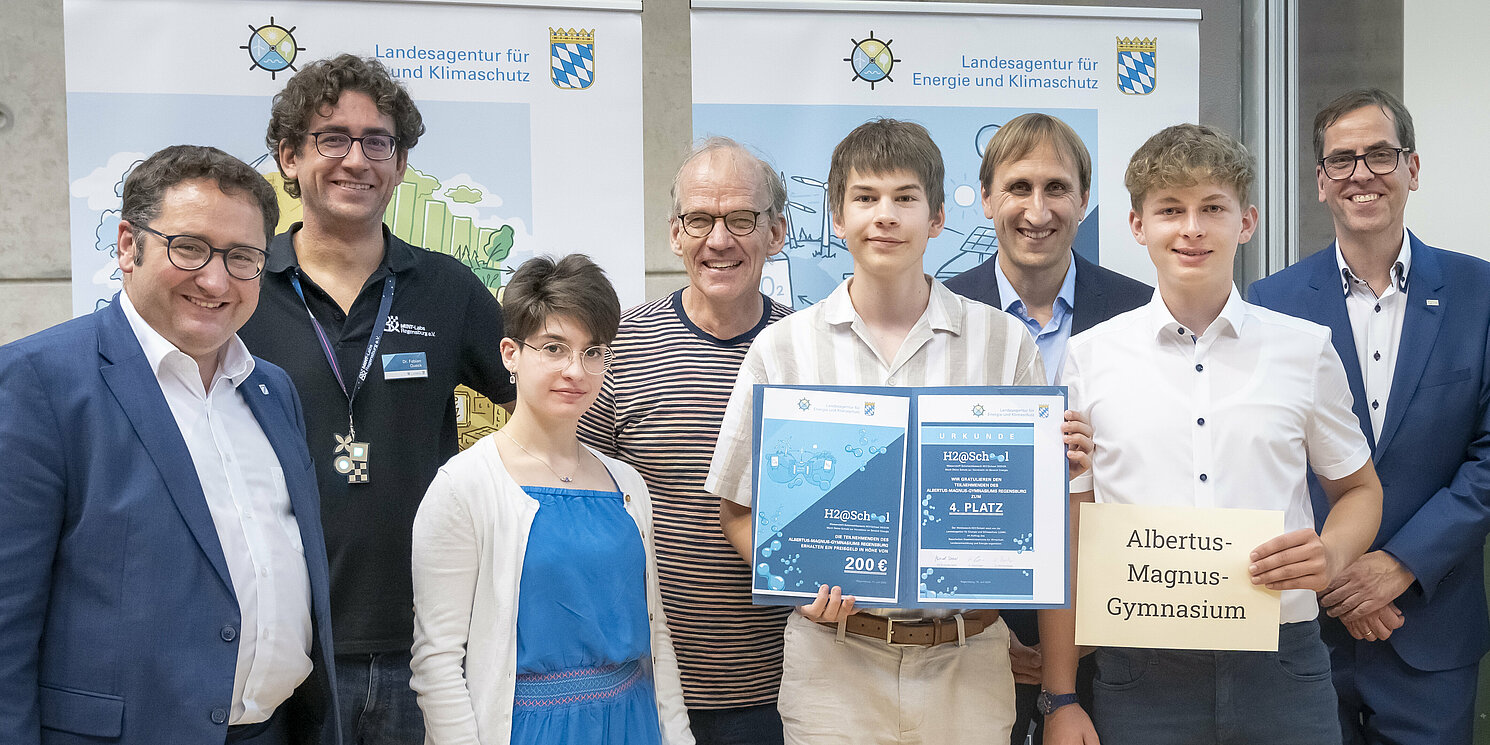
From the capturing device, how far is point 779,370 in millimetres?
2447

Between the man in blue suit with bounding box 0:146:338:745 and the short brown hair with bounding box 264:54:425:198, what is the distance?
81cm

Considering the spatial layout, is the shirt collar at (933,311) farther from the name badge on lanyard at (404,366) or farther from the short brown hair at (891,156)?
the name badge on lanyard at (404,366)

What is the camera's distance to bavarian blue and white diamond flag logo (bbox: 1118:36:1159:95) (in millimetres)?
4469

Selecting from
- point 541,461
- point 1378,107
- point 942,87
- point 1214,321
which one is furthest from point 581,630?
point 942,87

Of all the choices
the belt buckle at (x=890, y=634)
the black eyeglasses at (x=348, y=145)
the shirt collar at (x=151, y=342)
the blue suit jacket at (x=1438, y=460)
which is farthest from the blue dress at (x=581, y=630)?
the blue suit jacket at (x=1438, y=460)

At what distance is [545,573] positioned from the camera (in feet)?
7.39

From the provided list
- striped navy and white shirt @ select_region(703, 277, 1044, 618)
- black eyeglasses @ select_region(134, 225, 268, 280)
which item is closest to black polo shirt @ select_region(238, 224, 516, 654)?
black eyeglasses @ select_region(134, 225, 268, 280)

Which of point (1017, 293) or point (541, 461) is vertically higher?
point (1017, 293)

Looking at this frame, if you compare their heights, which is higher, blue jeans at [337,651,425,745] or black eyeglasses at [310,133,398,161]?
black eyeglasses at [310,133,398,161]

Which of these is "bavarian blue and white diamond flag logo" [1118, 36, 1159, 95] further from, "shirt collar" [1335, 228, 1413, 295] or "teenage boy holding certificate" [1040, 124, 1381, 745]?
"teenage boy holding certificate" [1040, 124, 1381, 745]

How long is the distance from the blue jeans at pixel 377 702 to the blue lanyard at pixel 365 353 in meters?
0.61

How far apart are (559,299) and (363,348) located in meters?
0.75

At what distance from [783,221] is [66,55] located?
2.90 meters

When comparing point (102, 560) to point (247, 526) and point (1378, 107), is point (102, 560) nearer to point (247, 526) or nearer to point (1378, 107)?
point (247, 526)
